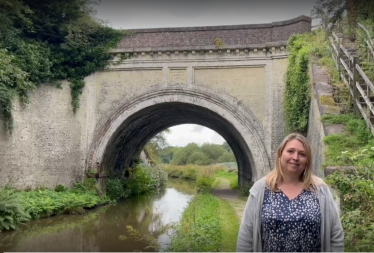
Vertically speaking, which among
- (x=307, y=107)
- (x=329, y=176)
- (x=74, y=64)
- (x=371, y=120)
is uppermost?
(x=74, y=64)

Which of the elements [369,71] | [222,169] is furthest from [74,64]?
[222,169]

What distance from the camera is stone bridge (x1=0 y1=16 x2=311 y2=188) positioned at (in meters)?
13.8

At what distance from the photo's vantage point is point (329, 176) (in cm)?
543

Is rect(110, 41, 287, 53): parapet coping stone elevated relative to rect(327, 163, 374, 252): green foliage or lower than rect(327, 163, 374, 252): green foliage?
elevated

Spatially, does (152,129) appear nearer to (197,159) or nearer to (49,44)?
(49,44)

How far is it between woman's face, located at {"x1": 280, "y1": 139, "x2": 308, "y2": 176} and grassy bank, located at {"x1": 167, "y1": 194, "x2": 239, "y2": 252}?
410 cm

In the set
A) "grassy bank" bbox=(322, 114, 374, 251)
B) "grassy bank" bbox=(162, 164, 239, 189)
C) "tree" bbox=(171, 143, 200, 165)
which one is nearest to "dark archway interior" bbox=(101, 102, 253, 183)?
"grassy bank" bbox=(322, 114, 374, 251)

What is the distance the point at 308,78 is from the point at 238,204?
16.8ft

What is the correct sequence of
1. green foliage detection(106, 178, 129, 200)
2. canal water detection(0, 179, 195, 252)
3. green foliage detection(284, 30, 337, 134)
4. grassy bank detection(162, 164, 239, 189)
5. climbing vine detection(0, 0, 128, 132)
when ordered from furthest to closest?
grassy bank detection(162, 164, 239, 189) < green foliage detection(106, 178, 129, 200) < climbing vine detection(0, 0, 128, 132) < green foliage detection(284, 30, 337, 134) < canal water detection(0, 179, 195, 252)

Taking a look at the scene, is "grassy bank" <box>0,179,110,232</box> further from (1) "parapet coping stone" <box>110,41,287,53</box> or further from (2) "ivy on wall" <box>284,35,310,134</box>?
(2) "ivy on wall" <box>284,35,310,134</box>

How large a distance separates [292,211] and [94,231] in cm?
892

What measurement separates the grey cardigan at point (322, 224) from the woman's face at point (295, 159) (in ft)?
0.52

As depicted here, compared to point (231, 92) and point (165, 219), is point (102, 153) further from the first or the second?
point (231, 92)

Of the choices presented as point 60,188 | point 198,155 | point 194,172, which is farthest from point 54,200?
point 198,155
